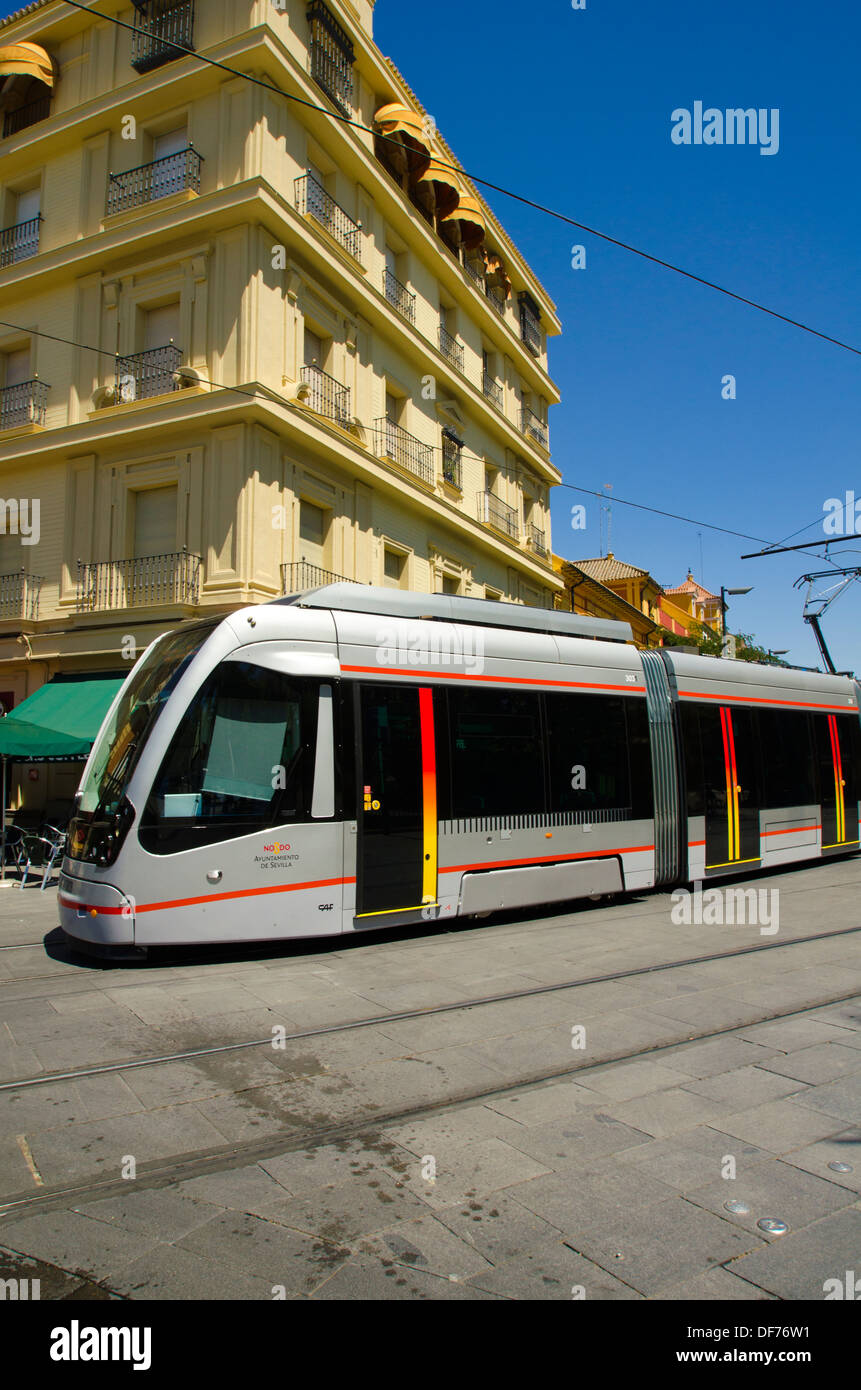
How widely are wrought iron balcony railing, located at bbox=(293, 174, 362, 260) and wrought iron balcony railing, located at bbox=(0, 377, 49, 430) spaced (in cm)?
673

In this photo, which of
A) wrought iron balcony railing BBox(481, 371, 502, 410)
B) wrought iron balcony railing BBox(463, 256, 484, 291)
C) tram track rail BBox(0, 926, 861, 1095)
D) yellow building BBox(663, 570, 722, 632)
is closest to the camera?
tram track rail BBox(0, 926, 861, 1095)

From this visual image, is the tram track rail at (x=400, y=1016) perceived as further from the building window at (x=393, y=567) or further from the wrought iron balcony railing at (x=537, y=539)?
the wrought iron balcony railing at (x=537, y=539)

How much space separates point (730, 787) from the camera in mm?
12055

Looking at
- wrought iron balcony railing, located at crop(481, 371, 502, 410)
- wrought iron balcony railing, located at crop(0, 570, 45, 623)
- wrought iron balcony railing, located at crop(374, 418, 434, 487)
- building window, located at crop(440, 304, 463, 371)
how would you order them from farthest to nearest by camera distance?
wrought iron balcony railing, located at crop(481, 371, 502, 410) < building window, located at crop(440, 304, 463, 371) < wrought iron balcony railing, located at crop(374, 418, 434, 487) < wrought iron balcony railing, located at crop(0, 570, 45, 623)

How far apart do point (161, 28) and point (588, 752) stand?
1711 cm

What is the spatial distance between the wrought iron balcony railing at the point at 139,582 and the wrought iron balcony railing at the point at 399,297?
8737mm

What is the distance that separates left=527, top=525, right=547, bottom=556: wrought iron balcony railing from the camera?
2861cm

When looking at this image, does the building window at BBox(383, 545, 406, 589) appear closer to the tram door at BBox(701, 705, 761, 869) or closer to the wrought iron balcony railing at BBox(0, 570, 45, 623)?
the wrought iron balcony railing at BBox(0, 570, 45, 623)

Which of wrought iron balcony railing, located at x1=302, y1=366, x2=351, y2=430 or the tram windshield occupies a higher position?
wrought iron balcony railing, located at x1=302, y1=366, x2=351, y2=430

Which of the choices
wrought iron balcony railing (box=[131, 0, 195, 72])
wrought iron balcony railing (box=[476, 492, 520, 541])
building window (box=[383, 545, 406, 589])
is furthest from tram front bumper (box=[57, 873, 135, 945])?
wrought iron balcony railing (box=[476, 492, 520, 541])

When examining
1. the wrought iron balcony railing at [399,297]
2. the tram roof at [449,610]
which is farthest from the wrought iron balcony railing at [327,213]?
the tram roof at [449,610]

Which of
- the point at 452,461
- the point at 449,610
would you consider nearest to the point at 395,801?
the point at 449,610

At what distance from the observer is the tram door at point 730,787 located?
38.4 feet

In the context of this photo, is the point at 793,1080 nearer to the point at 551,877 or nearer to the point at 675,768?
the point at 551,877
